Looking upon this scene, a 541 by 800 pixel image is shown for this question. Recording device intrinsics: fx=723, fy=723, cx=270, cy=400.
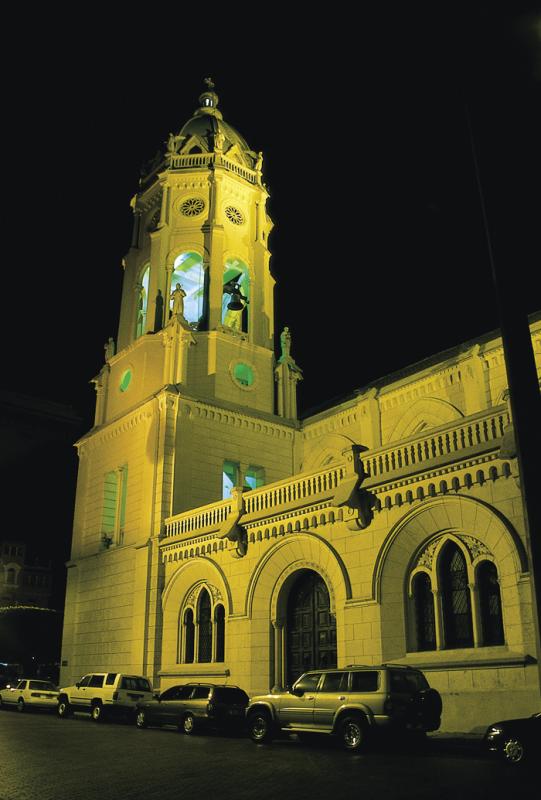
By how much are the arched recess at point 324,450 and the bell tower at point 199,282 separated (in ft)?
9.54

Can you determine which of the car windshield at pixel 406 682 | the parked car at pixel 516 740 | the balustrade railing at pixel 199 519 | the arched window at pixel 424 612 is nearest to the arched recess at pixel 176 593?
the balustrade railing at pixel 199 519

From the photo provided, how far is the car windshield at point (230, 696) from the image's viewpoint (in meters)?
19.0

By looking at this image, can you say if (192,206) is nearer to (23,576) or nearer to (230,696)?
(230,696)

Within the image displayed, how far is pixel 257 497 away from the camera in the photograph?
24500mm

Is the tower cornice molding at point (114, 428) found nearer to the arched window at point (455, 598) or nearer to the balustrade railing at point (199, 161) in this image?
the balustrade railing at point (199, 161)

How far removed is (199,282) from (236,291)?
344 cm

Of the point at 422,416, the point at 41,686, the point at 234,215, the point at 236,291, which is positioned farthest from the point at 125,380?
the point at 422,416

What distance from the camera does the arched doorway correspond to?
2166 cm

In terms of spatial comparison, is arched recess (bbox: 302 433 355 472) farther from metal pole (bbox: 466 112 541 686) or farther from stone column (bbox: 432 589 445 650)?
metal pole (bbox: 466 112 541 686)

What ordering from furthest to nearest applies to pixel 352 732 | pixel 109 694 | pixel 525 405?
pixel 109 694 → pixel 352 732 → pixel 525 405

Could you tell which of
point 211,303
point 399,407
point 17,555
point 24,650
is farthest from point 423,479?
point 17,555

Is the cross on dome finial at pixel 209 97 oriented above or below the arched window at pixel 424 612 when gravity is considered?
above

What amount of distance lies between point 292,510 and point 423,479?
526 centimetres

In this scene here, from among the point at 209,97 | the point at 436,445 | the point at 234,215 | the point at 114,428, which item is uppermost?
the point at 209,97
